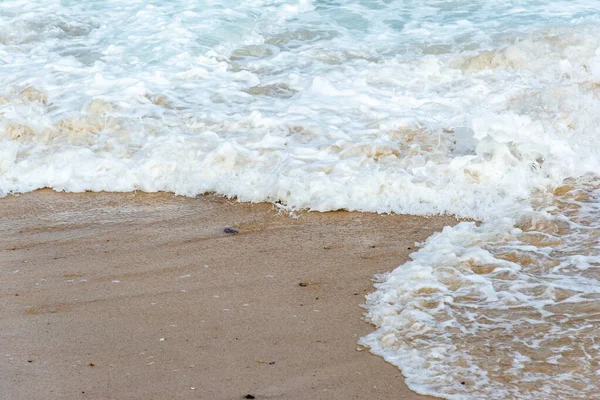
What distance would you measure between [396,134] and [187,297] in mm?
2975

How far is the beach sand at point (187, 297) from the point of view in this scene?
A: 3109 millimetres

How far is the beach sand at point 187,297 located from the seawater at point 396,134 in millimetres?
179

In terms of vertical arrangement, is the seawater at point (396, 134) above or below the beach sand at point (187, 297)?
above

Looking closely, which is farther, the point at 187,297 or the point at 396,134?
the point at 396,134

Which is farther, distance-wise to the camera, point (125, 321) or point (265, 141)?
point (265, 141)

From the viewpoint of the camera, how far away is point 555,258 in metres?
4.13

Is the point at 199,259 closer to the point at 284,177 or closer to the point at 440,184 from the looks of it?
the point at 284,177

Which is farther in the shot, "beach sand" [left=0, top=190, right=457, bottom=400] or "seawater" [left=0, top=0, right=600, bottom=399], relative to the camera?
"seawater" [left=0, top=0, right=600, bottom=399]

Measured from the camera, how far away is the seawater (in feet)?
11.4

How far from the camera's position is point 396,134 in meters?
6.24

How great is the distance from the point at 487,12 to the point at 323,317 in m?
7.58

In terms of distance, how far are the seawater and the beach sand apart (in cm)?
18

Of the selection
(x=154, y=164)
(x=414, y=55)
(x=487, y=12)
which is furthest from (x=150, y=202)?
(x=487, y=12)

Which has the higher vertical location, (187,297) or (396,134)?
(396,134)
